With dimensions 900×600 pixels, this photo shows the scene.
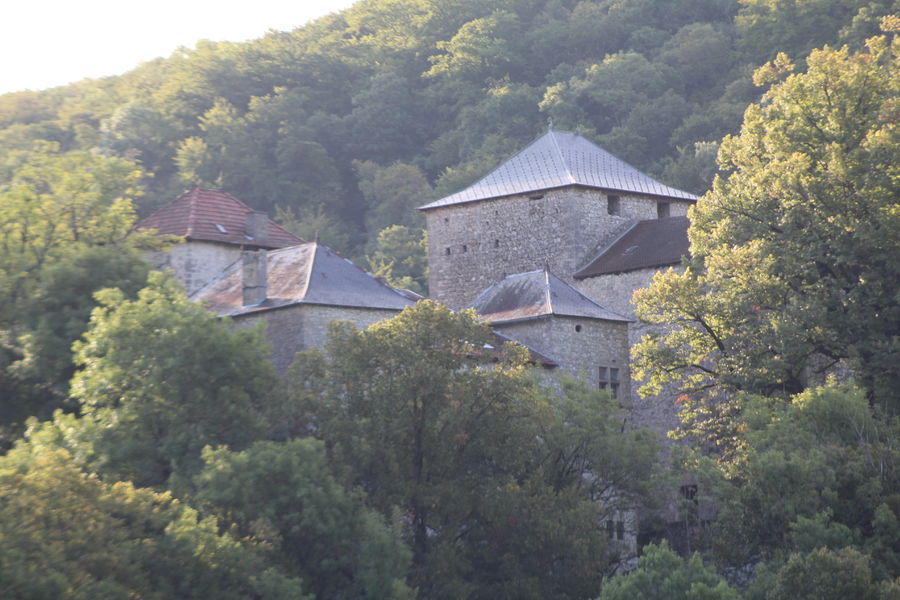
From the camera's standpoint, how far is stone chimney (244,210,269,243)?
146ft

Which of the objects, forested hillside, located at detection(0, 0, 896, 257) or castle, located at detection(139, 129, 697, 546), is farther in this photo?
forested hillside, located at detection(0, 0, 896, 257)

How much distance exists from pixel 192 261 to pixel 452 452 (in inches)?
696

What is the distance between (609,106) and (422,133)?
43.7ft

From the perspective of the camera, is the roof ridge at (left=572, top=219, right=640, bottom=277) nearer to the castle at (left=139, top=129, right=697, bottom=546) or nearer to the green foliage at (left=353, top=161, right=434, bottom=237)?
the castle at (left=139, top=129, right=697, bottom=546)

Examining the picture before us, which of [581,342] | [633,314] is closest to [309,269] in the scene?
[581,342]

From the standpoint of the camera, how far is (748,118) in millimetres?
33406

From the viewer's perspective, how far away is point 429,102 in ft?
267

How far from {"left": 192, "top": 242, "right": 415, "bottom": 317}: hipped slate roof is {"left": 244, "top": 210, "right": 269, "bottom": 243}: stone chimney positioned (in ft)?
21.9

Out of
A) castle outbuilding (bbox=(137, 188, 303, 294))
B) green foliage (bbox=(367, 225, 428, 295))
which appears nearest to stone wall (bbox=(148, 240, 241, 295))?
castle outbuilding (bbox=(137, 188, 303, 294))

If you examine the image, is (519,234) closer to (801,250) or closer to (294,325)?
(294,325)

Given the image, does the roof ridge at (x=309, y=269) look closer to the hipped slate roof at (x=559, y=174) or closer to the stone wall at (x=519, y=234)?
the stone wall at (x=519, y=234)

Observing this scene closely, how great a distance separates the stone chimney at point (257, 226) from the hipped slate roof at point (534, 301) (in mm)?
8283

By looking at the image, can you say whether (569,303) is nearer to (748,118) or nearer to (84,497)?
(748,118)

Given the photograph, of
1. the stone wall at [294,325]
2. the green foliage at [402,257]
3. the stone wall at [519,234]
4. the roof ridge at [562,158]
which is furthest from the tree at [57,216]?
the green foliage at [402,257]
